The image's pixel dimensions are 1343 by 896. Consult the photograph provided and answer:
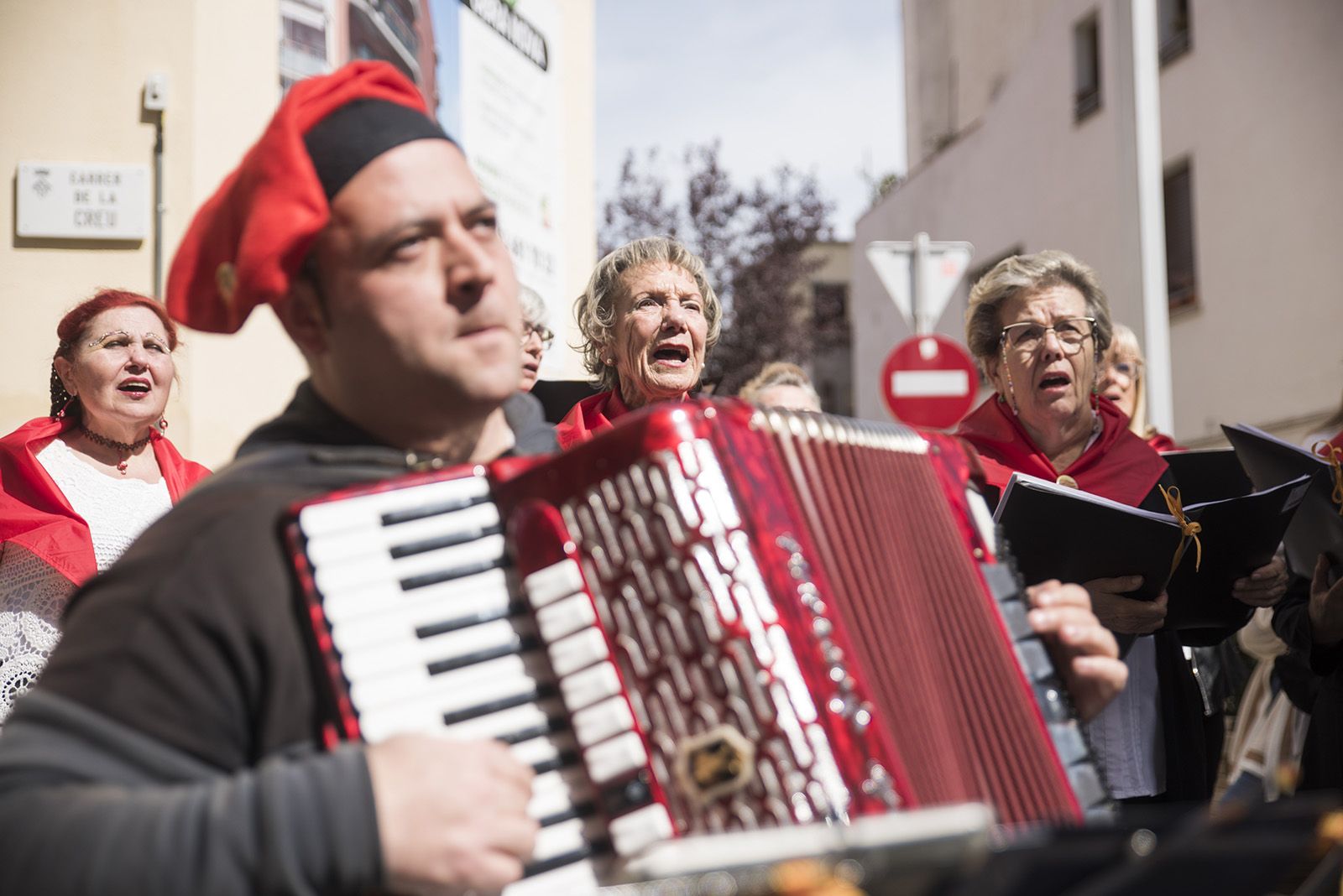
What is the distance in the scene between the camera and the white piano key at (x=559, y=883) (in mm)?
1562

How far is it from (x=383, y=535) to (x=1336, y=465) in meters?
2.66

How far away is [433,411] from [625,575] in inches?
15.8

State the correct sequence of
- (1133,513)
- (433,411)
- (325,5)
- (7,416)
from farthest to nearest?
(325,5) < (7,416) < (1133,513) < (433,411)

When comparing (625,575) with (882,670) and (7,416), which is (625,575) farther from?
(7,416)

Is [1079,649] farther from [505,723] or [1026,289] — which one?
[1026,289]

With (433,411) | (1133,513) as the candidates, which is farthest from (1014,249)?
(433,411)

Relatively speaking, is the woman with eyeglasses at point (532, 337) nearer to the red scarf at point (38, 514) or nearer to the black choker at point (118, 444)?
the black choker at point (118, 444)

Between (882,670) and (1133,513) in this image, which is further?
(1133,513)

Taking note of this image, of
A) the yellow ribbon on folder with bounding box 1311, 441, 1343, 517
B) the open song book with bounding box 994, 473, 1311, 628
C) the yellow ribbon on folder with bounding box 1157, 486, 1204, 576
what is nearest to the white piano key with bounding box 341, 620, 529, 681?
the open song book with bounding box 994, 473, 1311, 628

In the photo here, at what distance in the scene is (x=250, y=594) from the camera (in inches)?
62.6

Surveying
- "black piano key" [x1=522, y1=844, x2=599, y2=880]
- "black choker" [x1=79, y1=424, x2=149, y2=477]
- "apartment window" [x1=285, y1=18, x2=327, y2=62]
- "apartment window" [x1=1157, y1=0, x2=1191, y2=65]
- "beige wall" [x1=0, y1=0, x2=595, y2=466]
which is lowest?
"black piano key" [x1=522, y1=844, x2=599, y2=880]

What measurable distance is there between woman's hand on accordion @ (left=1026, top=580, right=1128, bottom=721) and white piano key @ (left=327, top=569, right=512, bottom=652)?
803 mm

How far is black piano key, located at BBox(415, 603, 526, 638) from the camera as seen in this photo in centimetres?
160

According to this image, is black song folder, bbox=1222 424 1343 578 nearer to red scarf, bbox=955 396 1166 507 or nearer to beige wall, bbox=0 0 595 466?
red scarf, bbox=955 396 1166 507
